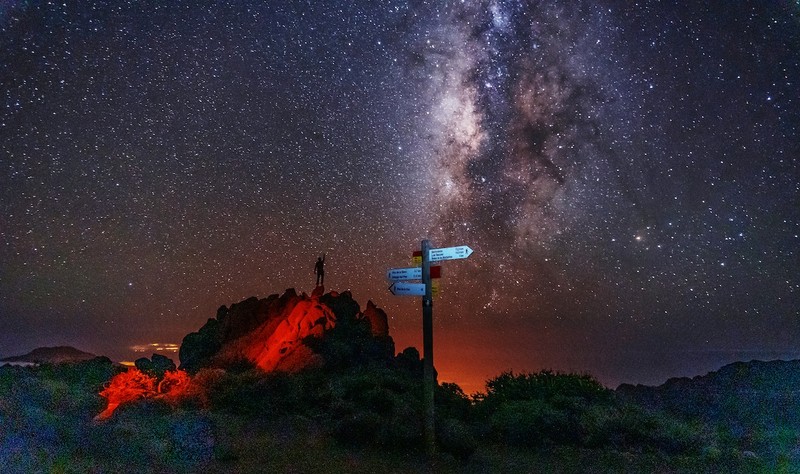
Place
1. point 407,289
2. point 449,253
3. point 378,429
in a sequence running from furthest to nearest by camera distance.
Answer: point 378,429 < point 407,289 < point 449,253

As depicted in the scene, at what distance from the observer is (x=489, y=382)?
17750 mm

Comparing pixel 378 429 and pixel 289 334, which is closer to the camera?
pixel 378 429

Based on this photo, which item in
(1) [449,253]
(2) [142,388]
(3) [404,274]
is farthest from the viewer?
(2) [142,388]

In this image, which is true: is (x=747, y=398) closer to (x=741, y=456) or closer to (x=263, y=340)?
(x=741, y=456)

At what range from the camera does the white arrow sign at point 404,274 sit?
10.8 metres

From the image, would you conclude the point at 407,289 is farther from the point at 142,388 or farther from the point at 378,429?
the point at 142,388

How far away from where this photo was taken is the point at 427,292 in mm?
10625

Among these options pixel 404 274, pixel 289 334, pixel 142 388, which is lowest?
pixel 142 388

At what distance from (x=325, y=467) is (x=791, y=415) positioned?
12.5 m

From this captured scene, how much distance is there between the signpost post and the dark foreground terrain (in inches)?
17.8

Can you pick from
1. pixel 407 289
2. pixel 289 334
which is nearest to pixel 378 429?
pixel 407 289

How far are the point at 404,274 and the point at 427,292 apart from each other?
58 cm

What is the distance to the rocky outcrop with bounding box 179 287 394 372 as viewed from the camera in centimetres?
1897

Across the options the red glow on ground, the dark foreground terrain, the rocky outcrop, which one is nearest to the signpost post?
the dark foreground terrain
